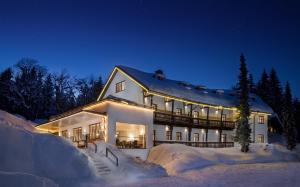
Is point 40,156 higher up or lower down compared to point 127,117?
lower down

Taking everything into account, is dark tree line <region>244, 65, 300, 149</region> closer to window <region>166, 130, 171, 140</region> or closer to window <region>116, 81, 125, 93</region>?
window <region>166, 130, 171, 140</region>

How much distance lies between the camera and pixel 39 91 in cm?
6191

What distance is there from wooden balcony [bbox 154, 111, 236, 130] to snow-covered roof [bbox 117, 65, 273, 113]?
8.14 ft

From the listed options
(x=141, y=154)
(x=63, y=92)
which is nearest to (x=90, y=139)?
(x=141, y=154)

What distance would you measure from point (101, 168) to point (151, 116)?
1181 centimetres

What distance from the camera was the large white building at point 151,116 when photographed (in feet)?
94.4

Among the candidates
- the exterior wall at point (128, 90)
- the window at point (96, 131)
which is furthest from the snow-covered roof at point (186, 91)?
the window at point (96, 131)

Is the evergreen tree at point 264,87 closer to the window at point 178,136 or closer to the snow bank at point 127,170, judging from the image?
the window at point 178,136

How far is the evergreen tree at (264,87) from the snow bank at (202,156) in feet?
89.6

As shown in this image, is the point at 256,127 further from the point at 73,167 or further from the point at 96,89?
the point at 73,167

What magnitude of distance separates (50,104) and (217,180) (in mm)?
50003

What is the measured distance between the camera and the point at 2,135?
45.6ft

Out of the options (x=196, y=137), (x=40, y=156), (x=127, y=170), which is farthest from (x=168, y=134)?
(x=40, y=156)

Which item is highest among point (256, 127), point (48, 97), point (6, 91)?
point (6, 91)
